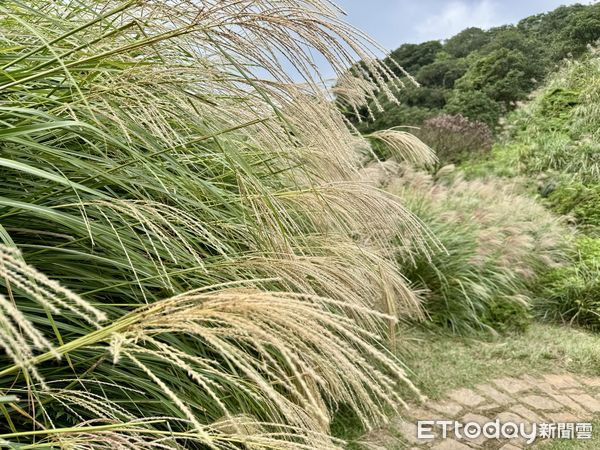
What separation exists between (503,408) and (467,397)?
209mm

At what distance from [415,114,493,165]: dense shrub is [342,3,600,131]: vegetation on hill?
2986mm

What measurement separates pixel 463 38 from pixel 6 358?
28.9m

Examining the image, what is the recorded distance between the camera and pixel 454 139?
32.2ft

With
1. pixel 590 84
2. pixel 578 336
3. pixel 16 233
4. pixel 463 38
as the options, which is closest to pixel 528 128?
pixel 590 84

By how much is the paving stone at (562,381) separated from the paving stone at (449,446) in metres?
1.26

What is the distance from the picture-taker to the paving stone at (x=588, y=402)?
9.98ft

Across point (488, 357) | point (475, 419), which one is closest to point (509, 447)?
point (475, 419)

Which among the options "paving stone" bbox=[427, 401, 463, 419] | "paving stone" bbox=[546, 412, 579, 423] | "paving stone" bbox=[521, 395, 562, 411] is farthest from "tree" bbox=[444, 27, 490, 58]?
"paving stone" bbox=[427, 401, 463, 419]

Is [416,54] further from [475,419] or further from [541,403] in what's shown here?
[475,419]

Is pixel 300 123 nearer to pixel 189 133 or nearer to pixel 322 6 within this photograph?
pixel 322 6

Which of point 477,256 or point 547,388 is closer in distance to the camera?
point 547,388

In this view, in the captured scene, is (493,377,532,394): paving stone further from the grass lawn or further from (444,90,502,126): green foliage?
(444,90,502,126): green foliage

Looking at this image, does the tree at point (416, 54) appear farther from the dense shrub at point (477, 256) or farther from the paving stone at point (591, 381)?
the paving stone at point (591, 381)

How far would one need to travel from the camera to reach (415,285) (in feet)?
13.4
